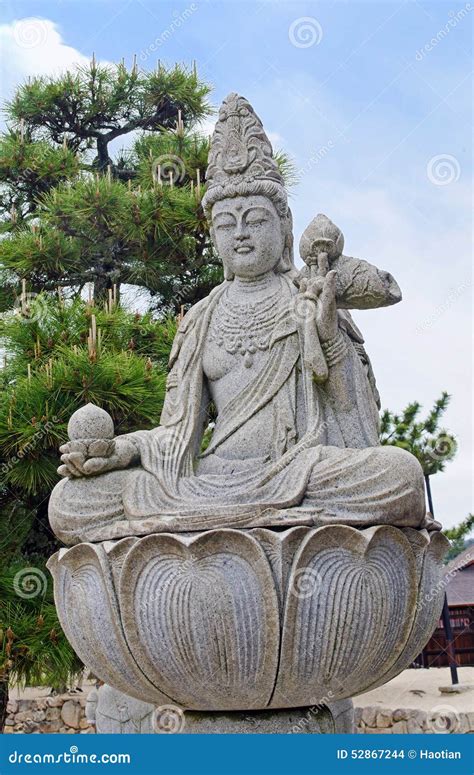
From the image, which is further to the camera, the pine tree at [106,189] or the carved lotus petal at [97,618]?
the pine tree at [106,189]

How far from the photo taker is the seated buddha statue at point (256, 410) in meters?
3.82

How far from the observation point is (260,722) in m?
3.85

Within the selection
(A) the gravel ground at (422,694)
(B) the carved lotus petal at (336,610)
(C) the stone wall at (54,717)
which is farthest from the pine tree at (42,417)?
(B) the carved lotus petal at (336,610)

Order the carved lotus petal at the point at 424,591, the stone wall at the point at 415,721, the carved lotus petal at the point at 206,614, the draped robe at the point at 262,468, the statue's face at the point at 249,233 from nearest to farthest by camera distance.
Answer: the carved lotus petal at the point at 206,614 < the draped robe at the point at 262,468 < the carved lotus petal at the point at 424,591 < the statue's face at the point at 249,233 < the stone wall at the point at 415,721

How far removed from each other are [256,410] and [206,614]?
45.4 inches

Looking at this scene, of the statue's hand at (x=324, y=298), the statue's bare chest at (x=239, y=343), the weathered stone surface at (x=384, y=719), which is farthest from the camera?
the weathered stone surface at (x=384, y=719)

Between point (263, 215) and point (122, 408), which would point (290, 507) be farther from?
point (122, 408)

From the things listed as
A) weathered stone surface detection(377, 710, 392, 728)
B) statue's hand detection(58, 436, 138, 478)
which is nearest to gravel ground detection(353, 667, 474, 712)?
weathered stone surface detection(377, 710, 392, 728)

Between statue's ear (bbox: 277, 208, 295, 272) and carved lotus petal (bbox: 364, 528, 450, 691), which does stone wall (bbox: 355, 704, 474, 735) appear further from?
statue's ear (bbox: 277, 208, 295, 272)

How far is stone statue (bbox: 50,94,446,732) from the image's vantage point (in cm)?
361

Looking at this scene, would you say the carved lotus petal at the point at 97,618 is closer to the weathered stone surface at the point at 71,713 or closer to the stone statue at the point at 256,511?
the stone statue at the point at 256,511

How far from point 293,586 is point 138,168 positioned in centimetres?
796

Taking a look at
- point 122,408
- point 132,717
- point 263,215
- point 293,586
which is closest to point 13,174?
point 122,408

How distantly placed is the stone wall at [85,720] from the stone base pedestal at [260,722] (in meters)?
3.24
